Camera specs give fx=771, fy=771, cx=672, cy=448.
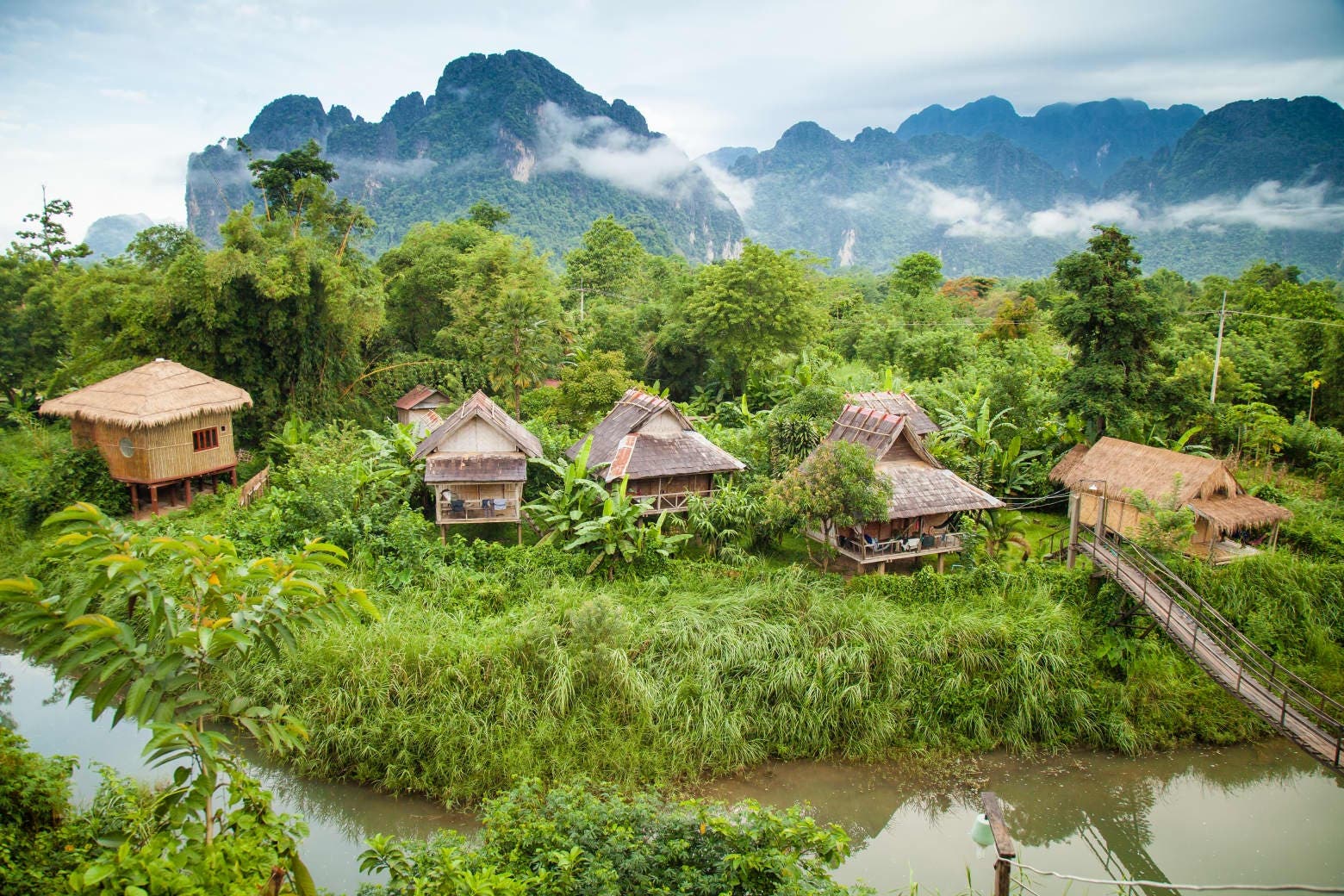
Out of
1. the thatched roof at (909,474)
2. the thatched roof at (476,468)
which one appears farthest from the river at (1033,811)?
the thatched roof at (476,468)

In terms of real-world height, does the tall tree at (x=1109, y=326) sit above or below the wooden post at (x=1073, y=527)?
above

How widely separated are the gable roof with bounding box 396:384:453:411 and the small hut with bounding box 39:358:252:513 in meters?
5.11

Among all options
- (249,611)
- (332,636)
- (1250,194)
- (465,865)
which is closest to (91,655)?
(249,611)

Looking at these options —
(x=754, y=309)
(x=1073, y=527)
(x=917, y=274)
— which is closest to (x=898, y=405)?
(x=1073, y=527)

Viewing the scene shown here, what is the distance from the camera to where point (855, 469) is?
12.3 meters

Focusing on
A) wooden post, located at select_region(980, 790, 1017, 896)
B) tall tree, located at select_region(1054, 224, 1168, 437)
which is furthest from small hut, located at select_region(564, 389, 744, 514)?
wooden post, located at select_region(980, 790, 1017, 896)

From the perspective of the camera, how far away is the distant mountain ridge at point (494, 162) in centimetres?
6662

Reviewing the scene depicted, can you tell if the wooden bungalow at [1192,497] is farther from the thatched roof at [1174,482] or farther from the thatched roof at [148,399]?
the thatched roof at [148,399]

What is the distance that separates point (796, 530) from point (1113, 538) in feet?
19.5

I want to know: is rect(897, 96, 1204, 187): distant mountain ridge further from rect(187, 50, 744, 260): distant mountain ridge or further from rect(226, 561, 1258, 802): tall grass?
rect(226, 561, 1258, 802): tall grass

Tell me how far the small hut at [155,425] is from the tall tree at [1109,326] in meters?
18.3

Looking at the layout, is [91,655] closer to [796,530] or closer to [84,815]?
[84,815]

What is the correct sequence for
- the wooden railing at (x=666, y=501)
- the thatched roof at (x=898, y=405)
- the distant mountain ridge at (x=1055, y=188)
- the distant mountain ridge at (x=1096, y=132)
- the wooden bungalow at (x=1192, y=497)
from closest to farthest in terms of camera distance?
the wooden bungalow at (x=1192, y=497) → the wooden railing at (x=666, y=501) → the thatched roof at (x=898, y=405) → the distant mountain ridge at (x=1055, y=188) → the distant mountain ridge at (x=1096, y=132)

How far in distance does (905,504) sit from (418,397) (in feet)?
47.8
